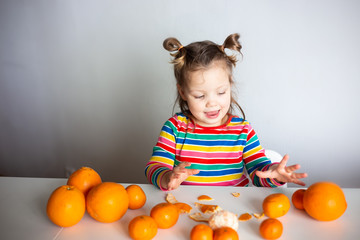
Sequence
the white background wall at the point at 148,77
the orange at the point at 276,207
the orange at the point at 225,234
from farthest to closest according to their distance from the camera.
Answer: the white background wall at the point at 148,77 < the orange at the point at 276,207 < the orange at the point at 225,234

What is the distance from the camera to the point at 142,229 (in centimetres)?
67

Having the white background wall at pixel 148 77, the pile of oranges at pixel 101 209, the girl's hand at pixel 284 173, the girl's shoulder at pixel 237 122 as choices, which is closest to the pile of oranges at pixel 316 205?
the girl's hand at pixel 284 173

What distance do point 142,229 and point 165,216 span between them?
0.23 feet

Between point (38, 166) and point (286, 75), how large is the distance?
6.15ft

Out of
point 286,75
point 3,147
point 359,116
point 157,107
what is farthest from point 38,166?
point 359,116

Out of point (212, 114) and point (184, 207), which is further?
point (212, 114)

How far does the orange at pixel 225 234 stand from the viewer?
0.64 metres

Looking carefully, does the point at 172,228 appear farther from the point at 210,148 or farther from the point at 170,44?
the point at 170,44

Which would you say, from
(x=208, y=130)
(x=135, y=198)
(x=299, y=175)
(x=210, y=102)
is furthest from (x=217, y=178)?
(x=135, y=198)

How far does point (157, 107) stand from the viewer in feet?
6.14

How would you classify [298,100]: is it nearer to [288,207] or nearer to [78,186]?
[288,207]

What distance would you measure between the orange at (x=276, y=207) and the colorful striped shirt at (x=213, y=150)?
47cm

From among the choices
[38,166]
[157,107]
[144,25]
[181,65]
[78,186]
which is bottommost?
[38,166]

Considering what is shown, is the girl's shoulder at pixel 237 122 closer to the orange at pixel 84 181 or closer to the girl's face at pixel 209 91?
the girl's face at pixel 209 91
